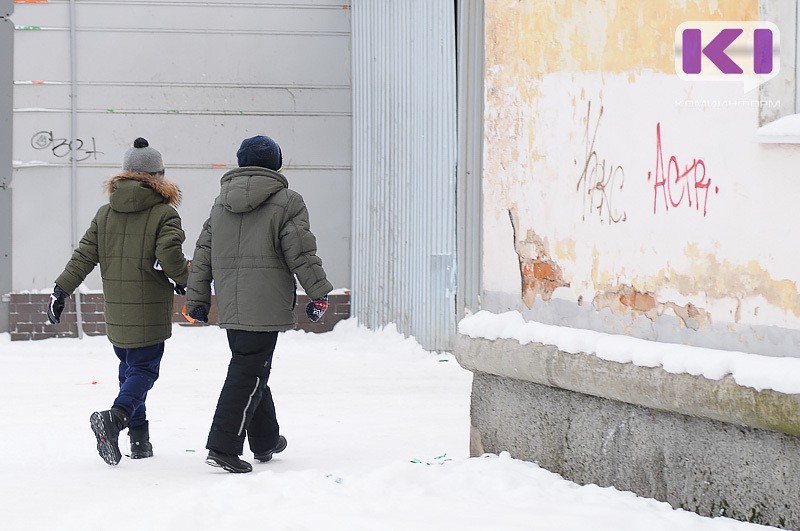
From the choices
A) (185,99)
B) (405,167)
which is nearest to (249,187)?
(405,167)

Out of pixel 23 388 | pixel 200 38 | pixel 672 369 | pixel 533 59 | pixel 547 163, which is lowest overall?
pixel 23 388

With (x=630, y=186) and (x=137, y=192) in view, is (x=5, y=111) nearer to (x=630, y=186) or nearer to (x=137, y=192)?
(x=137, y=192)

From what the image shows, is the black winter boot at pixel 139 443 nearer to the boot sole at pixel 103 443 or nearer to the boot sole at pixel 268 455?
Result: the boot sole at pixel 103 443

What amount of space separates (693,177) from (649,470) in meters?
1.11

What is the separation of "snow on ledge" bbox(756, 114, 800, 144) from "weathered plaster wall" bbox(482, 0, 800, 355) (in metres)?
0.04

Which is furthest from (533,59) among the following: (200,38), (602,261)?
(200,38)

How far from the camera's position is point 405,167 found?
1100cm

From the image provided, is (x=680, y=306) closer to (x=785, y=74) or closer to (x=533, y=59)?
(x=785, y=74)

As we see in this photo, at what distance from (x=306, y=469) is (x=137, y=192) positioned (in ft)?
5.06

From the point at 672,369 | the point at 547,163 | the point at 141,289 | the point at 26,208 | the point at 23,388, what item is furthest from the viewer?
the point at 26,208

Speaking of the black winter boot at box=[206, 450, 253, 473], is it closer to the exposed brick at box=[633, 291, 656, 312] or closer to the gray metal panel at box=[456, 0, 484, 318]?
the exposed brick at box=[633, 291, 656, 312]

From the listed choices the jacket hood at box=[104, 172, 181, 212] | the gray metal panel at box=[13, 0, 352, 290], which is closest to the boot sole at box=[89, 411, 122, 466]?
the jacket hood at box=[104, 172, 181, 212]

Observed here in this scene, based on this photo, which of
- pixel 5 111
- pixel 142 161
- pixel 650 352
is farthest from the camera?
pixel 5 111

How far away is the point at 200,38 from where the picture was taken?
11.9 m
